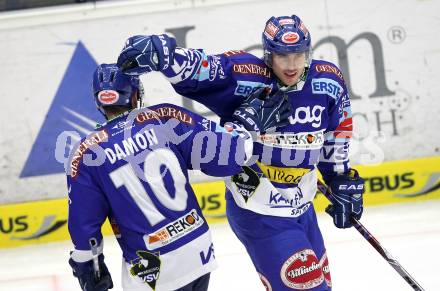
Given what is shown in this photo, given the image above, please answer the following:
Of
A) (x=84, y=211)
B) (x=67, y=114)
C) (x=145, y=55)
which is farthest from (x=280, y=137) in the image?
(x=67, y=114)

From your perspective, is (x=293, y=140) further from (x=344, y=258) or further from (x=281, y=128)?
(x=344, y=258)

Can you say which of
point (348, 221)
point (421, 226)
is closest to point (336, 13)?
point (421, 226)

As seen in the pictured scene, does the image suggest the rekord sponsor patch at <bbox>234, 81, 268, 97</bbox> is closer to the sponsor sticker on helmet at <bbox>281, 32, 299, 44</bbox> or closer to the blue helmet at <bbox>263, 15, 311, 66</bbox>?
the blue helmet at <bbox>263, 15, 311, 66</bbox>

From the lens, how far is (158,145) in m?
2.77

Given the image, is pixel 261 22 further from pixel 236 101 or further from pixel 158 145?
pixel 158 145

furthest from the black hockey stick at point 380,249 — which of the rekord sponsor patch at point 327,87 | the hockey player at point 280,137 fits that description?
the rekord sponsor patch at point 327,87

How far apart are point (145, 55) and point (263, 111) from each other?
49cm

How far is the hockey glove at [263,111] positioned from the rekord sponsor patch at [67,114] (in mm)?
2911

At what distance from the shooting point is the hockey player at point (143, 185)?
275 cm

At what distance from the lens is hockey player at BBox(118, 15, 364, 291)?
10.6 feet

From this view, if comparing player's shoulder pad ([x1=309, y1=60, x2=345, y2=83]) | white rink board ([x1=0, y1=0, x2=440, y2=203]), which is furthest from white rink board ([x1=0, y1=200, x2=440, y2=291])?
player's shoulder pad ([x1=309, y1=60, x2=345, y2=83])

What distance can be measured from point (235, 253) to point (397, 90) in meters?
1.76

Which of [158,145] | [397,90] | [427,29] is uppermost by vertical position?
[158,145]

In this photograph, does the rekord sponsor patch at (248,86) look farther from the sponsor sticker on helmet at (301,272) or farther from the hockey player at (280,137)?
the sponsor sticker on helmet at (301,272)
